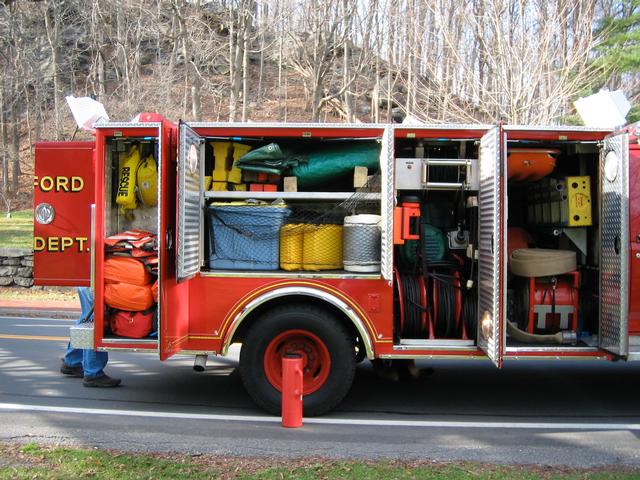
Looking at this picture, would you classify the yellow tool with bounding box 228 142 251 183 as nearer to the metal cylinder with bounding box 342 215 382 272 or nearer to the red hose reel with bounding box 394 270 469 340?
the metal cylinder with bounding box 342 215 382 272

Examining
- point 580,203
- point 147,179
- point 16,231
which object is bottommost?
point 16,231

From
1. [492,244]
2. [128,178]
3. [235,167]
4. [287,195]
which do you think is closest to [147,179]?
[128,178]

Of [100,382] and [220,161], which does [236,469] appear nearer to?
[220,161]

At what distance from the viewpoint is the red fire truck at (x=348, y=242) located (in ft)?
18.3

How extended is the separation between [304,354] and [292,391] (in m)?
0.53

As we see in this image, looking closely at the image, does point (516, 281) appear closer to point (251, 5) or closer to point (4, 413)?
point (4, 413)

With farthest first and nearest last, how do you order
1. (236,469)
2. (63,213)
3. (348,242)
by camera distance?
(63,213)
(348,242)
(236,469)

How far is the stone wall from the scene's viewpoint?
15812 millimetres

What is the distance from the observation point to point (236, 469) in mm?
4348

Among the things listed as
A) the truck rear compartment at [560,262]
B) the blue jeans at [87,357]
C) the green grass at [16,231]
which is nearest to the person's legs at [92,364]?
the blue jeans at [87,357]

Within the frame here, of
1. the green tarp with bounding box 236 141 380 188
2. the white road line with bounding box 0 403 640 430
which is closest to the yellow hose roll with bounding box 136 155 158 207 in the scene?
the green tarp with bounding box 236 141 380 188

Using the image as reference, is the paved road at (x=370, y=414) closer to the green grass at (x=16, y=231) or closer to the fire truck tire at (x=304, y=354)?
the fire truck tire at (x=304, y=354)

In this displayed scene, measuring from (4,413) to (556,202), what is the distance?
5595 mm

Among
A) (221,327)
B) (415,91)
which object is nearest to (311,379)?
(221,327)
